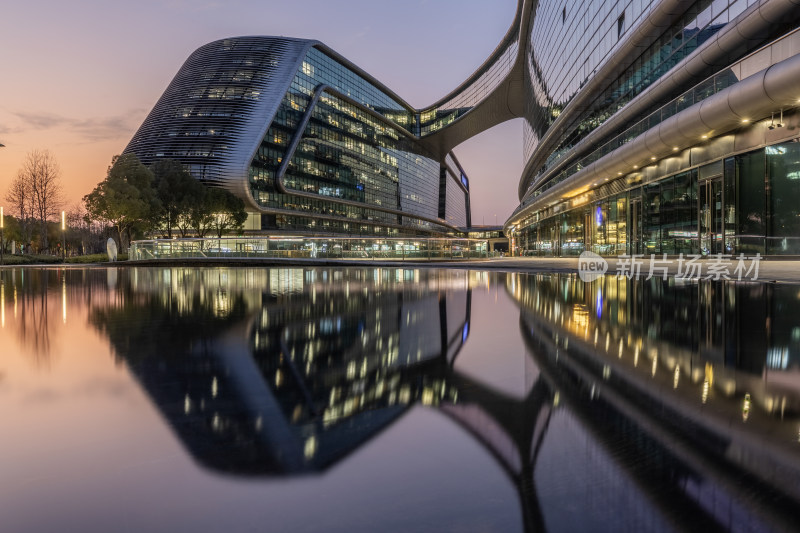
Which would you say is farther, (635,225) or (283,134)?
(283,134)

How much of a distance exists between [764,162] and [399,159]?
10321cm

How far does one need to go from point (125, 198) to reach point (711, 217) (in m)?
42.1

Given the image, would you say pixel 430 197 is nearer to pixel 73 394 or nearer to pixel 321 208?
pixel 321 208

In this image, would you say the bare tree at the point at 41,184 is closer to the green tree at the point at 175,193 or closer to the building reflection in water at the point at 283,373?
the green tree at the point at 175,193

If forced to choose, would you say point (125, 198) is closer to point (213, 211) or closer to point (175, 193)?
point (175, 193)

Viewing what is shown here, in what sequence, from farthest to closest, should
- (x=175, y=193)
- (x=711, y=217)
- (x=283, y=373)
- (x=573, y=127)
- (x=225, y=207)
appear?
1. (x=225, y=207)
2. (x=175, y=193)
3. (x=573, y=127)
4. (x=711, y=217)
5. (x=283, y=373)

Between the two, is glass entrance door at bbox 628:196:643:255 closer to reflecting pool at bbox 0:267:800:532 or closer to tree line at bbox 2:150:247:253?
reflecting pool at bbox 0:267:800:532

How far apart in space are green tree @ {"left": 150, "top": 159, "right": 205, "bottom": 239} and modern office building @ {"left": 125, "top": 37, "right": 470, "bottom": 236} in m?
15.8

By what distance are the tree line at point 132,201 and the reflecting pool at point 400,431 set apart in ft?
137

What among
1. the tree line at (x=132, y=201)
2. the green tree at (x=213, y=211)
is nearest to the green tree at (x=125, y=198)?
the tree line at (x=132, y=201)

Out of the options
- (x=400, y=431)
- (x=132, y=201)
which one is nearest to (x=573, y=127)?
(x=132, y=201)

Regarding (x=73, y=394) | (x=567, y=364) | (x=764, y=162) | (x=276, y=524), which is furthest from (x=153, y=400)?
(x=764, y=162)

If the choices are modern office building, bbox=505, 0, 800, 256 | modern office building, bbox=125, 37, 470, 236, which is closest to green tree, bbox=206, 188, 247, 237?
modern office building, bbox=125, 37, 470, 236

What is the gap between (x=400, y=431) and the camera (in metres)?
2.22
